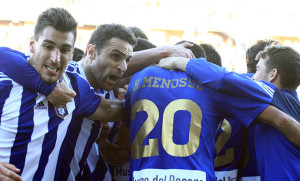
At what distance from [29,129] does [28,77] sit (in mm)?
315

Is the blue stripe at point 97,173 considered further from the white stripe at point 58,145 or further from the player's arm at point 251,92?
the player's arm at point 251,92

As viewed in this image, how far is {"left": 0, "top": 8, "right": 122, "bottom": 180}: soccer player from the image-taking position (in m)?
2.26

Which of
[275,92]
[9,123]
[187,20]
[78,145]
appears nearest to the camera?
[9,123]

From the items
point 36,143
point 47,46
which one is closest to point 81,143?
point 36,143

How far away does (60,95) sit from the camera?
2.36m

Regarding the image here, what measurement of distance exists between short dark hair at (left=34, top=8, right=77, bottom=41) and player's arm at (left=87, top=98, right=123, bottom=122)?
1.91 feet

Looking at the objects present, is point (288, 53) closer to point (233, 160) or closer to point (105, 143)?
point (233, 160)

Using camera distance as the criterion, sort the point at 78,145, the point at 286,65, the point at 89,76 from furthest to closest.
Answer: the point at 89,76, the point at 78,145, the point at 286,65

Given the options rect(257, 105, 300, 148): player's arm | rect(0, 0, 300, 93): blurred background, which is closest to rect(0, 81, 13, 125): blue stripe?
rect(257, 105, 300, 148): player's arm

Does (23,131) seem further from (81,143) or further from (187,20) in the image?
(187,20)

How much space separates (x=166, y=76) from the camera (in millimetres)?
2525

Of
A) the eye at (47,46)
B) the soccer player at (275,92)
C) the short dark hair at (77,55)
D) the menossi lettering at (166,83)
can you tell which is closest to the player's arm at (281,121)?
the soccer player at (275,92)

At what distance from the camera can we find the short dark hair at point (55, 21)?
7.94ft

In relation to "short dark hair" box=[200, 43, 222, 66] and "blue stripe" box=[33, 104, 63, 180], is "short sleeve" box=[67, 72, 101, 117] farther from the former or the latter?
"short dark hair" box=[200, 43, 222, 66]
